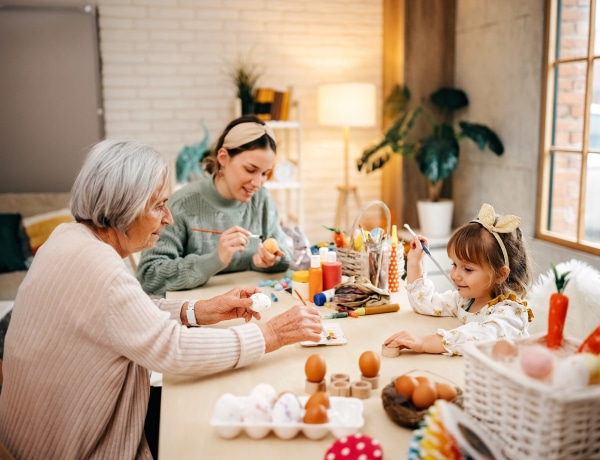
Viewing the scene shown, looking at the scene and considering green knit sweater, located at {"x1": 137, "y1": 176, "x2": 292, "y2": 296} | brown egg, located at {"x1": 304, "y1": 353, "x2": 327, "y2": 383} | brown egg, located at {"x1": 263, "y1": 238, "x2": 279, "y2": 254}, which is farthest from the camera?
brown egg, located at {"x1": 263, "y1": 238, "x2": 279, "y2": 254}

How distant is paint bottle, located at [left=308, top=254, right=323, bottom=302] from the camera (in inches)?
85.2

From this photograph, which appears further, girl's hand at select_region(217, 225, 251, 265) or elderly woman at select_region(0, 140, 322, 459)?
girl's hand at select_region(217, 225, 251, 265)

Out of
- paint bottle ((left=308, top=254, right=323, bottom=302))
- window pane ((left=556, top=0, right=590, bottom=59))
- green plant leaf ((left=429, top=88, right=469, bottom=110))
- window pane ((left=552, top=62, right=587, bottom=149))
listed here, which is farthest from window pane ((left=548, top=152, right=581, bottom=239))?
paint bottle ((left=308, top=254, right=323, bottom=302))

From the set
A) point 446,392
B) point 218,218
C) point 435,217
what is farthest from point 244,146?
point 435,217

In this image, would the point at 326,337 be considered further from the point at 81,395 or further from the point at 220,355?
the point at 81,395

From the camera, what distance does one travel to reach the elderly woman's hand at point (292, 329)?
1592 millimetres

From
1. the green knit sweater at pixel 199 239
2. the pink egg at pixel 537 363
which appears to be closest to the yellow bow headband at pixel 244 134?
the green knit sweater at pixel 199 239

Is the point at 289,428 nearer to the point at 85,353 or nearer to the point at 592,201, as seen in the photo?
the point at 85,353

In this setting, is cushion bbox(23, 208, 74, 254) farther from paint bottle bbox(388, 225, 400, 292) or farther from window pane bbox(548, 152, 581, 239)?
window pane bbox(548, 152, 581, 239)

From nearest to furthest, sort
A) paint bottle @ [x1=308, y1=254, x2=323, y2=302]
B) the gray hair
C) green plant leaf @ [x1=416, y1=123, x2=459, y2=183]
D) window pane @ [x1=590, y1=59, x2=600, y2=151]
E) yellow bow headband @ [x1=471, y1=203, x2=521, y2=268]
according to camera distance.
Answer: the gray hair, yellow bow headband @ [x1=471, y1=203, x2=521, y2=268], paint bottle @ [x1=308, y1=254, x2=323, y2=302], window pane @ [x1=590, y1=59, x2=600, y2=151], green plant leaf @ [x1=416, y1=123, x2=459, y2=183]

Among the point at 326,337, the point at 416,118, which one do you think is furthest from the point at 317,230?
the point at 326,337

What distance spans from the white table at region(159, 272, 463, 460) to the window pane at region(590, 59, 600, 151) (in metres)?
2.24

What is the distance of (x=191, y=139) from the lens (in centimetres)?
504

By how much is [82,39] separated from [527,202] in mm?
3476
